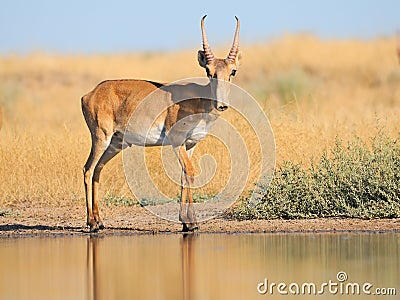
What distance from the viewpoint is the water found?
9180 millimetres

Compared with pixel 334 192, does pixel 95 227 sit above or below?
below

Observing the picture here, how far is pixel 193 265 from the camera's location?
10.6 metres

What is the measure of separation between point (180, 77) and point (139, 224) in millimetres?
28652

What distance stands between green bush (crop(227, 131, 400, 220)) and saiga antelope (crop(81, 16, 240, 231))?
4.24 ft

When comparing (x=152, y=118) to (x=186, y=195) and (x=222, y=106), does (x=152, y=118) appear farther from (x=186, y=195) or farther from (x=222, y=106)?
(x=222, y=106)

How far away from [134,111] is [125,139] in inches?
18.0

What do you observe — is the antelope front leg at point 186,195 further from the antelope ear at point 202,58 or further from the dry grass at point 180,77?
the dry grass at point 180,77

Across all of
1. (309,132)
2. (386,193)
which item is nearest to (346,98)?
(309,132)

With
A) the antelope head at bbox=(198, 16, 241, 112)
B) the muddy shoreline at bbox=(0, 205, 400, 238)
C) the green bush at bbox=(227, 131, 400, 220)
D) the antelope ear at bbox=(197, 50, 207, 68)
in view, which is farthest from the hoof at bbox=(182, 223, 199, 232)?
the antelope ear at bbox=(197, 50, 207, 68)

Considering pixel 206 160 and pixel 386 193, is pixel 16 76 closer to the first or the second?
pixel 206 160

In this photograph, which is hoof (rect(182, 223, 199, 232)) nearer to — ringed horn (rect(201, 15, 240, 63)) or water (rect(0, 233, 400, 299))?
water (rect(0, 233, 400, 299))

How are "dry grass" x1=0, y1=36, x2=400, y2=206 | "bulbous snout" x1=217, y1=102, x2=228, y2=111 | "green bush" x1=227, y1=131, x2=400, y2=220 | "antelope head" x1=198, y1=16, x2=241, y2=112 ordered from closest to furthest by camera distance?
"bulbous snout" x1=217, y1=102, x2=228, y2=111 < "antelope head" x1=198, y1=16, x2=241, y2=112 < "green bush" x1=227, y1=131, x2=400, y2=220 < "dry grass" x1=0, y1=36, x2=400, y2=206

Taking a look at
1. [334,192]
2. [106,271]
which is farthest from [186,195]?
[106,271]

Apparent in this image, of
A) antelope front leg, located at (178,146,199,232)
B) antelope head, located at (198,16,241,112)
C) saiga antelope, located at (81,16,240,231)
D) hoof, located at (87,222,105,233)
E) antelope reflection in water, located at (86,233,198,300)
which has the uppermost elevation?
antelope head, located at (198,16,241,112)
